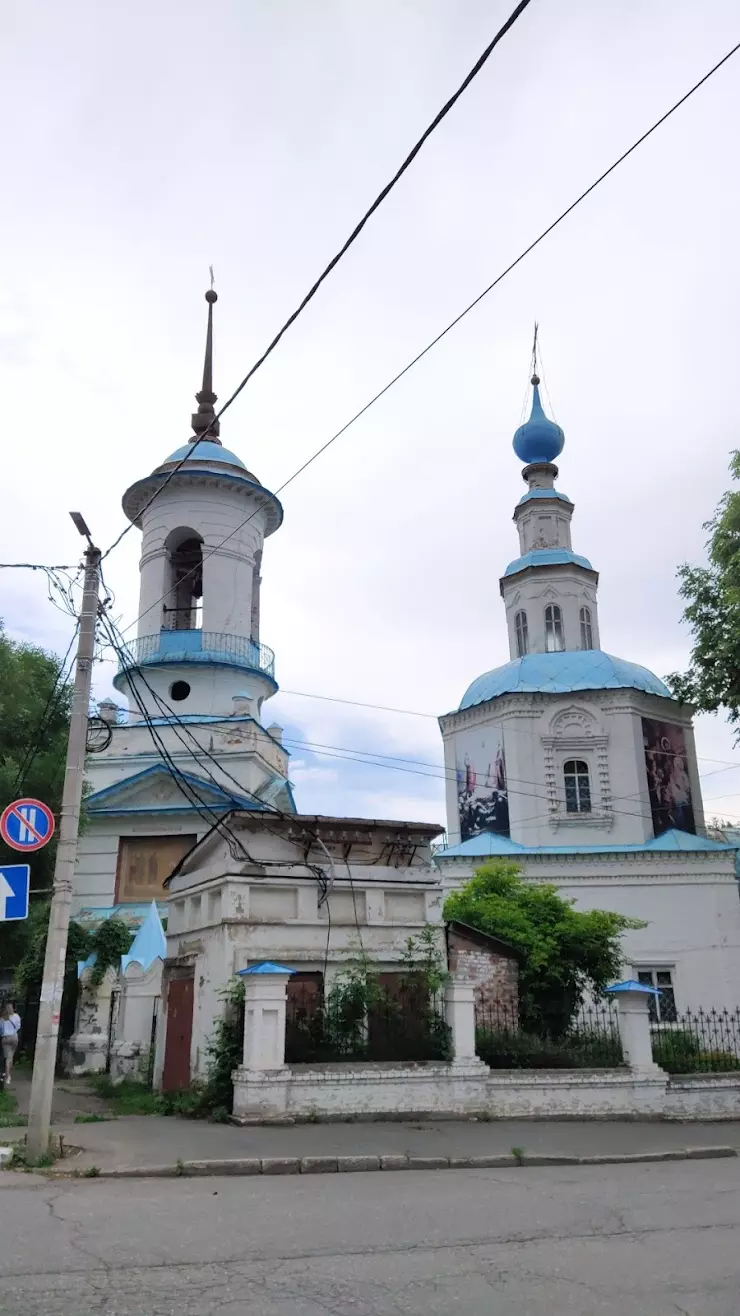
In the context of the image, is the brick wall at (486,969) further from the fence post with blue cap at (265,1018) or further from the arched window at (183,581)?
the arched window at (183,581)

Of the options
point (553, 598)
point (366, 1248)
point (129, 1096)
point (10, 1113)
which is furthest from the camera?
point (553, 598)

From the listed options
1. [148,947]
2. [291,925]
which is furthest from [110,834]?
[291,925]

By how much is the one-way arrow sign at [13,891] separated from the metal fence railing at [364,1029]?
191 inches

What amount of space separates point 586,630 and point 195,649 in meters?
14.1

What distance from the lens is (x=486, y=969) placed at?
59.9 feet

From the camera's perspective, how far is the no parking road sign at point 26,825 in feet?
36.1

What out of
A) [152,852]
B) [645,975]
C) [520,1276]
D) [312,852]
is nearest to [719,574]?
[312,852]

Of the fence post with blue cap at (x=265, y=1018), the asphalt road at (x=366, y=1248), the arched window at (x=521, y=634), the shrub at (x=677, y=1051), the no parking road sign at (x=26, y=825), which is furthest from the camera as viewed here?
the arched window at (x=521, y=634)

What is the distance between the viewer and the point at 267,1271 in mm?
6219

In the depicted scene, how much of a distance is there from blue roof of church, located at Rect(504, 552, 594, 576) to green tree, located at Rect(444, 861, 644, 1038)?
16312 mm

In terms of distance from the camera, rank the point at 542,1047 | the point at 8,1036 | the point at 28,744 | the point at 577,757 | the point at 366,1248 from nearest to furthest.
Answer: the point at 366,1248 → the point at 542,1047 → the point at 8,1036 → the point at 28,744 → the point at 577,757

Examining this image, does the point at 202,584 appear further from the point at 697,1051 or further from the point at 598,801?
the point at 697,1051

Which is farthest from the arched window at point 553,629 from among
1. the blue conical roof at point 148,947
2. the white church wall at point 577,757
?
the blue conical roof at point 148,947

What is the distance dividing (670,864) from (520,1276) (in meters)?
23.4
